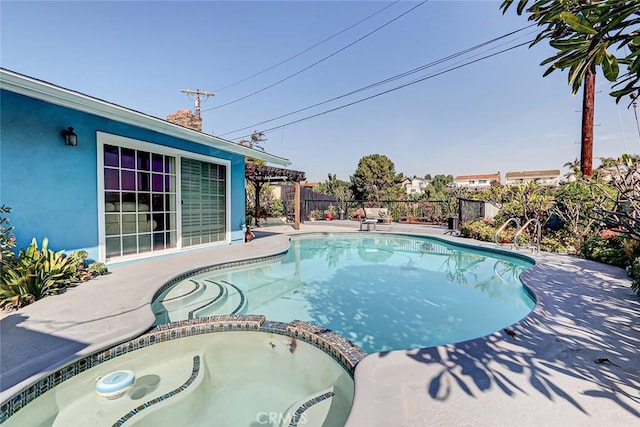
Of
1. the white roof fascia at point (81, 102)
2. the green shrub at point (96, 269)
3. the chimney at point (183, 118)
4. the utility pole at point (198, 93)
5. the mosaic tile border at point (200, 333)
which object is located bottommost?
the mosaic tile border at point (200, 333)

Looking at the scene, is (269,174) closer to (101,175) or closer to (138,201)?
(138,201)

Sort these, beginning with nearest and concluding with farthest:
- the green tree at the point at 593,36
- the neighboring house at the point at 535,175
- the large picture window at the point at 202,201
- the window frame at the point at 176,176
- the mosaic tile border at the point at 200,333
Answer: the green tree at the point at 593,36 → the mosaic tile border at the point at 200,333 → the window frame at the point at 176,176 → the large picture window at the point at 202,201 → the neighboring house at the point at 535,175

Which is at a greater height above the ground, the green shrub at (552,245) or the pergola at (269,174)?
the pergola at (269,174)

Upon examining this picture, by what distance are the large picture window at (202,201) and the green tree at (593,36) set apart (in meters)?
7.51

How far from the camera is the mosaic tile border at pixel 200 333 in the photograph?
2.35 m

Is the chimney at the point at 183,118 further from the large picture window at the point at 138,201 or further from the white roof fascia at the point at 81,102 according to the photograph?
the white roof fascia at the point at 81,102

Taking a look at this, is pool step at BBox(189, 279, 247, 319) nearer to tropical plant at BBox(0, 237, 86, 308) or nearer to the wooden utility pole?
tropical plant at BBox(0, 237, 86, 308)

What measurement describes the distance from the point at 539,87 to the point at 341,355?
42.9 ft

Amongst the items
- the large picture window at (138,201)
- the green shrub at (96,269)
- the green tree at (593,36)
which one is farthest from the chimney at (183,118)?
the green tree at (593,36)

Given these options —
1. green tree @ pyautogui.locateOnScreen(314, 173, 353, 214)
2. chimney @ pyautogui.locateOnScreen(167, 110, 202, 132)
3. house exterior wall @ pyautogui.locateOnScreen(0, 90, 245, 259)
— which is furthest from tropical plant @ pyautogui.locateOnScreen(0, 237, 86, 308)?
green tree @ pyautogui.locateOnScreen(314, 173, 353, 214)

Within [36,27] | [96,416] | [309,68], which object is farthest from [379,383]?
[309,68]

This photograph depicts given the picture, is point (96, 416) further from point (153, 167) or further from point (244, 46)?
point (244, 46)

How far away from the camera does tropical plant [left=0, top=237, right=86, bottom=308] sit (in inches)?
153

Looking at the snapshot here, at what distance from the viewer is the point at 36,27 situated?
6965 millimetres
